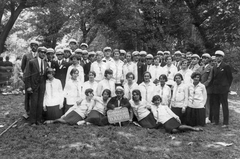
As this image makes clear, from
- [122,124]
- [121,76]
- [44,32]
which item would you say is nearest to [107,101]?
[122,124]

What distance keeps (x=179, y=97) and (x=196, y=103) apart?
1.65 ft

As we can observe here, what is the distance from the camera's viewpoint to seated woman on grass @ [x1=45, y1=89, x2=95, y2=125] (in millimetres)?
6676

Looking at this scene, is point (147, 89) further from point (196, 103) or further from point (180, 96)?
point (196, 103)

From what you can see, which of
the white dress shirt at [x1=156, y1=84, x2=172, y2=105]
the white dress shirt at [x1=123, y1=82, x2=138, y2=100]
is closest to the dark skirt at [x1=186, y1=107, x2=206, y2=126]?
the white dress shirt at [x1=156, y1=84, x2=172, y2=105]

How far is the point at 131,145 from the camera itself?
510 centimetres

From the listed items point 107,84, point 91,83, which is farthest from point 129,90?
point 91,83

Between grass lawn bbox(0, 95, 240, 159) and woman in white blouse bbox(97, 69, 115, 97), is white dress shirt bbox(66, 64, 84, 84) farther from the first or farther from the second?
grass lawn bbox(0, 95, 240, 159)

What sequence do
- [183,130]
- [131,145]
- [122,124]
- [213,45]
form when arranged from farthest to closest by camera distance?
1. [213,45]
2. [122,124]
3. [183,130]
4. [131,145]

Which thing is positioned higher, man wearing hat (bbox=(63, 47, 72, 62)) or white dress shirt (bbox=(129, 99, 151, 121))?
man wearing hat (bbox=(63, 47, 72, 62))

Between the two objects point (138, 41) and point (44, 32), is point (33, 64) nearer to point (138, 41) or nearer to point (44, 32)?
point (138, 41)

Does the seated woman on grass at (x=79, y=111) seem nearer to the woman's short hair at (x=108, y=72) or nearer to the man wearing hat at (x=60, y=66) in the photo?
the woman's short hair at (x=108, y=72)

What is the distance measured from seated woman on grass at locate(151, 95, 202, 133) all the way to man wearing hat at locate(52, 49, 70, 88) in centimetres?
283

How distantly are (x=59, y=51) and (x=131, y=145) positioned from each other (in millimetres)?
3869

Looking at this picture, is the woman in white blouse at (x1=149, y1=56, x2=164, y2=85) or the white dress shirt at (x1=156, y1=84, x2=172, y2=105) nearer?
the white dress shirt at (x1=156, y1=84, x2=172, y2=105)
